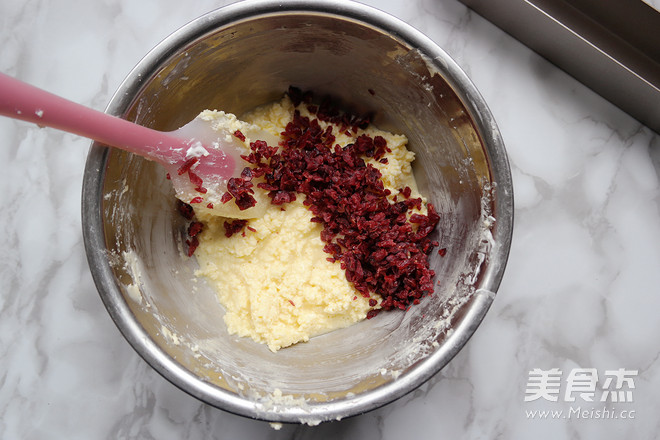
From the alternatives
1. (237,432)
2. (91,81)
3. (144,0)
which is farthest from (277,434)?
(144,0)

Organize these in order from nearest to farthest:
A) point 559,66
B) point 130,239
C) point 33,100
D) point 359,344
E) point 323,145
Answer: point 33,100 < point 130,239 < point 359,344 < point 323,145 < point 559,66

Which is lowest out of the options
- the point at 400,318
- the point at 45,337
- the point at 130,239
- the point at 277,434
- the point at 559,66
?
the point at 45,337

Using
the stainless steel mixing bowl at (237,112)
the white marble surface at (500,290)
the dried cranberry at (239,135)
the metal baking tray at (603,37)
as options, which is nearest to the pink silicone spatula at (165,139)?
the dried cranberry at (239,135)

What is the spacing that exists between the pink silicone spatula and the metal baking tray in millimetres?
1453

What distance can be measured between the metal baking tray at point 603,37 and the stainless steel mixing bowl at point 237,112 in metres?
0.75

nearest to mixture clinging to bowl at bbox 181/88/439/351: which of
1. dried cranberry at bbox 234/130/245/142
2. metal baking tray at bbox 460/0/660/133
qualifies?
dried cranberry at bbox 234/130/245/142

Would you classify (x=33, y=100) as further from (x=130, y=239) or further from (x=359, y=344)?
(x=359, y=344)

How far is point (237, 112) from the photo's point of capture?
95.0 inches

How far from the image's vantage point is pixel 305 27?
2.00 m

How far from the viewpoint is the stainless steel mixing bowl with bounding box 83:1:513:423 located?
1803 millimetres

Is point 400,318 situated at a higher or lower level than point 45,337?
higher

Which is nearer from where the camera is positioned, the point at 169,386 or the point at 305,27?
the point at 305,27

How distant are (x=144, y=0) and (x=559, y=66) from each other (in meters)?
2.09

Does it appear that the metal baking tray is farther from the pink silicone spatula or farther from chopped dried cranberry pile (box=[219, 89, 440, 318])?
the pink silicone spatula
